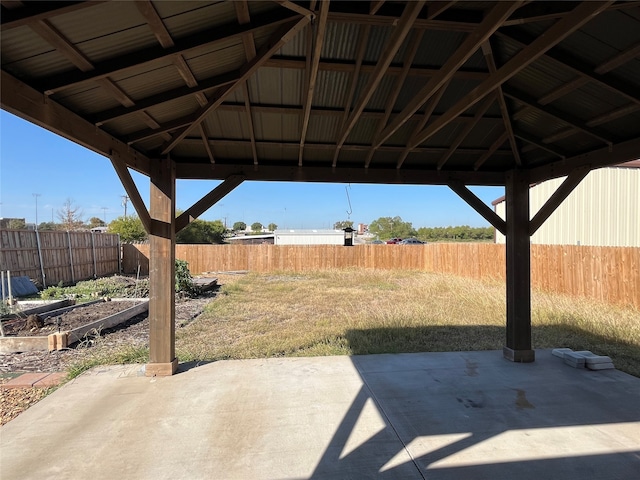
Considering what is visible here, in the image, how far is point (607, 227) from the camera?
39.4 ft

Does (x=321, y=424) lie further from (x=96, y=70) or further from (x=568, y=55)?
(x=568, y=55)

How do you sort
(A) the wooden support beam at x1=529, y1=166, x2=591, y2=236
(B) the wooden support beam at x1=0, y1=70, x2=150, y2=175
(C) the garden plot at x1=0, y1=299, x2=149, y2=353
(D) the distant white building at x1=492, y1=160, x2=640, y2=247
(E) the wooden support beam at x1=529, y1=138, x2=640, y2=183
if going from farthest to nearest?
(D) the distant white building at x1=492, y1=160, x2=640, y2=247
(C) the garden plot at x1=0, y1=299, x2=149, y2=353
(A) the wooden support beam at x1=529, y1=166, x2=591, y2=236
(E) the wooden support beam at x1=529, y1=138, x2=640, y2=183
(B) the wooden support beam at x1=0, y1=70, x2=150, y2=175

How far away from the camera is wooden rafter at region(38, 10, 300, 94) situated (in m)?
2.47

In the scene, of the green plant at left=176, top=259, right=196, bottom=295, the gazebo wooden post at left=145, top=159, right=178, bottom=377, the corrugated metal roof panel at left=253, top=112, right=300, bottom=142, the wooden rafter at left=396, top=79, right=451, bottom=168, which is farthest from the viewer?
the green plant at left=176, top=259, right=196, bottom=295

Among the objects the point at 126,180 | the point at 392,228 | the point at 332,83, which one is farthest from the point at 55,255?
the point at 392,228

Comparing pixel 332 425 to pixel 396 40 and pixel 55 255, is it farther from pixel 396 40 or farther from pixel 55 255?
pixel 55 255

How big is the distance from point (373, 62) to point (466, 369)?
3753 mm

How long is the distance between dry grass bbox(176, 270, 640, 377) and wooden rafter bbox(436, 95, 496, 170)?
291 centimetres

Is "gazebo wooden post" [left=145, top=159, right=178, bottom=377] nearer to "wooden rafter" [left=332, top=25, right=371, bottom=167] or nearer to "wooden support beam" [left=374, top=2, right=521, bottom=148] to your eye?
"wooden rafter" [left=332, top=25, right=371, bottom=167]

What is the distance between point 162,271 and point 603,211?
14.0 m

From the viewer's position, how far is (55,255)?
519 inches

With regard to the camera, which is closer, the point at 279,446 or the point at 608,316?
the point at 279,446

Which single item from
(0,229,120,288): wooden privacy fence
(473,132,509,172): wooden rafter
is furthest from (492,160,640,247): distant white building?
(0,229,120,288): wooden privacy fence

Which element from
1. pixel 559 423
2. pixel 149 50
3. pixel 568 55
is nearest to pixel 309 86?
pixel 149 50
